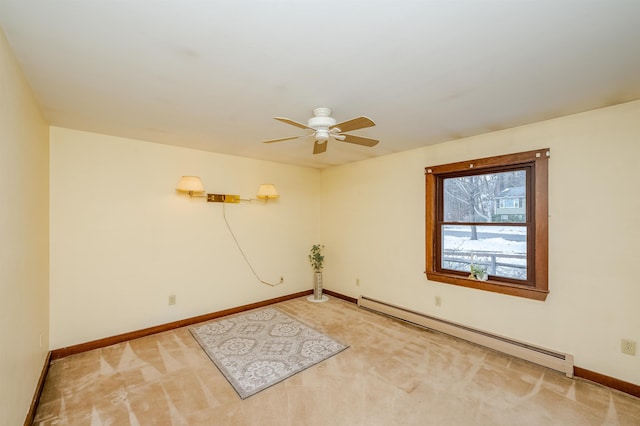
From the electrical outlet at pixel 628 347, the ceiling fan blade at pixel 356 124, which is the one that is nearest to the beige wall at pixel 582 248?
the electrical outlet at pixel 628 347

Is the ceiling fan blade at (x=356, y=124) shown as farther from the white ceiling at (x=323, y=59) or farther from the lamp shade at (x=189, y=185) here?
the lamp shade at (x=189, y=185)

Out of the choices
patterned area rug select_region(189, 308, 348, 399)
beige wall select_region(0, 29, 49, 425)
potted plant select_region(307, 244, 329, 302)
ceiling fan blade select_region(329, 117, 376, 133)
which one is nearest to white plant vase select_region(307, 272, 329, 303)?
potted plant select_region(307, 244, 329, 302)

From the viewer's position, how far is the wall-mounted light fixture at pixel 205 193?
3.38 m

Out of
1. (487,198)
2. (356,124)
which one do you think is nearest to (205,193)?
(356,124)

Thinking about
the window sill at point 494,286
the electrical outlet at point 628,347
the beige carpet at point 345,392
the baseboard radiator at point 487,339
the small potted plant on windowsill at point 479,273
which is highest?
the small potted plant on windowsill at point 479,273

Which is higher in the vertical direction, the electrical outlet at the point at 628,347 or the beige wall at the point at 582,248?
the beige wall at the point at 582,248

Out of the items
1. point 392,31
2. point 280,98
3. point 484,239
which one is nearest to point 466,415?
point 484,239

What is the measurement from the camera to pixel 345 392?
7.51 ft

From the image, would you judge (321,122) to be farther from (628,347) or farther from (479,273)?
(628,347)

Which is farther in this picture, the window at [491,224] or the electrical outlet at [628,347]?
the window at [491,224]

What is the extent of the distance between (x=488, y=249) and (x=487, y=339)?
39.8 inches

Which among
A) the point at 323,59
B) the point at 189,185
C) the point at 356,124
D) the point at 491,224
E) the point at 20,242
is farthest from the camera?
the point at 189,185

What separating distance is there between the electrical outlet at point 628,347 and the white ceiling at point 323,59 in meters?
2.05

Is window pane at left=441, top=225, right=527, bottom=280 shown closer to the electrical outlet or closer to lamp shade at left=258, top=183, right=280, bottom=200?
the electrical outlet
